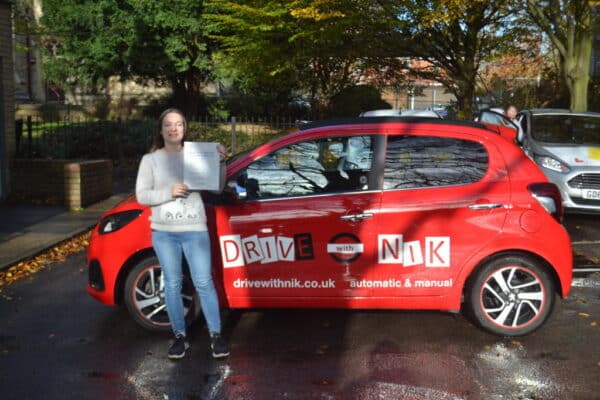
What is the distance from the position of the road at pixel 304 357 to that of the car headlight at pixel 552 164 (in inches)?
179

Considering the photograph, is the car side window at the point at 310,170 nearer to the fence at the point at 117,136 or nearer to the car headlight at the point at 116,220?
the car headlight at the point at 116,220

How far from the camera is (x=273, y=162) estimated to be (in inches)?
225

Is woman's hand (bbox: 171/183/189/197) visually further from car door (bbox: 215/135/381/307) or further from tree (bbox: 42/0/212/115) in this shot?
tree (bbox: 42/0/212/115)

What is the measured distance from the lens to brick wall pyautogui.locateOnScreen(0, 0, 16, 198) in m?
13.0

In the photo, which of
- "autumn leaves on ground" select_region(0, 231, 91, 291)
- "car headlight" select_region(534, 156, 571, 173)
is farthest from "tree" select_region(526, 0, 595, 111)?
"autumn leaves on ground" select_region(0, 231, 91, 291)

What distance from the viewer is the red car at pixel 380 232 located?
555cm

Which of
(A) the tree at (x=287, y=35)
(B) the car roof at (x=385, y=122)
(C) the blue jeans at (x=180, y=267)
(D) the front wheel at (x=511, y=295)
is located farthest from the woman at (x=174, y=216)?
(A) the tree at (x=287, y=35)

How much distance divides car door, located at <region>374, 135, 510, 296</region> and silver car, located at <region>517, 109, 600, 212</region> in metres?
5.03

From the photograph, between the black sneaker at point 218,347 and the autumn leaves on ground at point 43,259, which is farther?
the autumn leaves on ground at point 43,259

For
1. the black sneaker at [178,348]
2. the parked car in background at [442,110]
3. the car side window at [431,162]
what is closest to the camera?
the black sneaker at [178,348]

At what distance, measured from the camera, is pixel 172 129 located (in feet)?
16.3

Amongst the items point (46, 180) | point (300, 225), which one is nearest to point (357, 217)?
point (300, 225)

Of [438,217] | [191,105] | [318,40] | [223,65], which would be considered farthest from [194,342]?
[191,105]

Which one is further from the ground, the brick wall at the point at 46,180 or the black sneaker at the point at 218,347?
the brick wall at the point at 46,180
